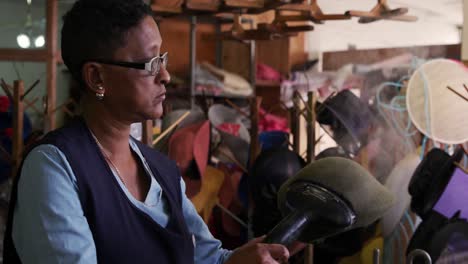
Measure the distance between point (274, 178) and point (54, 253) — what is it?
4.41 ft

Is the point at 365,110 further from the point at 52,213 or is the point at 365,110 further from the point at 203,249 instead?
the point at 52,213

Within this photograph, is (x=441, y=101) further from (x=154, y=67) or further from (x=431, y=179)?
(x=154, y=67)

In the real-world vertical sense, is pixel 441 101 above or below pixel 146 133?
above

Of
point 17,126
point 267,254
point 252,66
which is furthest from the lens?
point 252,66

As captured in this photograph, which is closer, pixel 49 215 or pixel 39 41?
pixel 49 215

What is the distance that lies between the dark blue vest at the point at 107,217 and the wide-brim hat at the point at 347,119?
1.25 meters

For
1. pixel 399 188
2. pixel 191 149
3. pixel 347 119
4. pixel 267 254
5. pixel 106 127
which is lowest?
pixel 399 188

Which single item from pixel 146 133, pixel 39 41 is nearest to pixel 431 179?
pixel 146 133

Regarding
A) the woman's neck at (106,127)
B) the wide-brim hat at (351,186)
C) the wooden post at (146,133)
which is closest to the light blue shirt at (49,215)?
the woman's neck at (106,127)

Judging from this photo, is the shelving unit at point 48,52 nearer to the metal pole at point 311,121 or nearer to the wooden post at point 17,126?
the wooden post at point 17,126

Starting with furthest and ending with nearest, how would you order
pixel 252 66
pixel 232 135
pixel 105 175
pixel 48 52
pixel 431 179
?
pixel 252 66, pixel 48 52, pixel 232 135, pixel 431 179, pixel 105 175

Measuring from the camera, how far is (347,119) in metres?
2.03

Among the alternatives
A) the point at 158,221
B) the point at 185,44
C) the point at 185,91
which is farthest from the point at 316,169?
the point at 185,44

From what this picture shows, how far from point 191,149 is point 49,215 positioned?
1264mm
